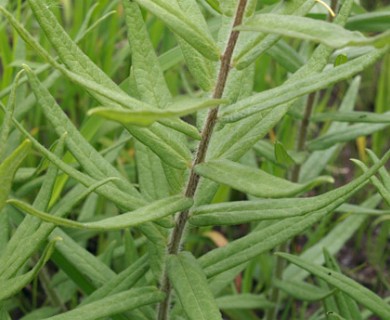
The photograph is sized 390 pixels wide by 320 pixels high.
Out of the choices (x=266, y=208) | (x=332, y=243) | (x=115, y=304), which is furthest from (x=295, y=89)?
(x=332, y=243)

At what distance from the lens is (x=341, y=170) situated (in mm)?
2629

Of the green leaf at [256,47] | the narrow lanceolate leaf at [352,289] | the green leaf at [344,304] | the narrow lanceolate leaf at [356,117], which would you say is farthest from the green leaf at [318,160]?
the green leaf at [256,47]

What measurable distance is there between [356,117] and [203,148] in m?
0.67

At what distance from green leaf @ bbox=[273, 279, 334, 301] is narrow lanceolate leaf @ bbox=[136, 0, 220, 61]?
741mm

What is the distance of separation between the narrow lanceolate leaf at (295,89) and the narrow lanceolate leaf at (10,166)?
279mm

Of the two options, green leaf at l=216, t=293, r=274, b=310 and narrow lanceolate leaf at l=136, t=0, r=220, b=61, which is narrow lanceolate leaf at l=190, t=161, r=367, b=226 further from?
green leaf at l=216, t=293, r=274, b=310

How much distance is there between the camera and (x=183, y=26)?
1034 mm

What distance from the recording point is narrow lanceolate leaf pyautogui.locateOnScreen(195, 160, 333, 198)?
92 centimetres

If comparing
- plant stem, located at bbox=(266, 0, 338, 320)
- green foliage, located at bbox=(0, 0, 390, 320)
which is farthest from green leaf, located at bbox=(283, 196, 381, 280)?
green foliage, located at bbox=(0, 0, 390, 320)

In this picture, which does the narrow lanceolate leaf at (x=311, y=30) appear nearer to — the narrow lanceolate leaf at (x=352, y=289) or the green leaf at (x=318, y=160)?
the narrow lanceolate leaf at (x=352, y=289)

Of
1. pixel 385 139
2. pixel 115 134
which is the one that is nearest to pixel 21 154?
pixel 115 134

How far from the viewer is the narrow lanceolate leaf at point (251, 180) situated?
92 centimetres

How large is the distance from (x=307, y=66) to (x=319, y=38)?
338 millimetres

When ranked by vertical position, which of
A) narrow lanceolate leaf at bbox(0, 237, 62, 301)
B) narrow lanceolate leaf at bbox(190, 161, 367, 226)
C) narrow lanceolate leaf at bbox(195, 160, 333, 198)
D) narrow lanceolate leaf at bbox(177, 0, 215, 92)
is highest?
narrow lanceolate leaf at bbox(177, 0, 215, 92)
